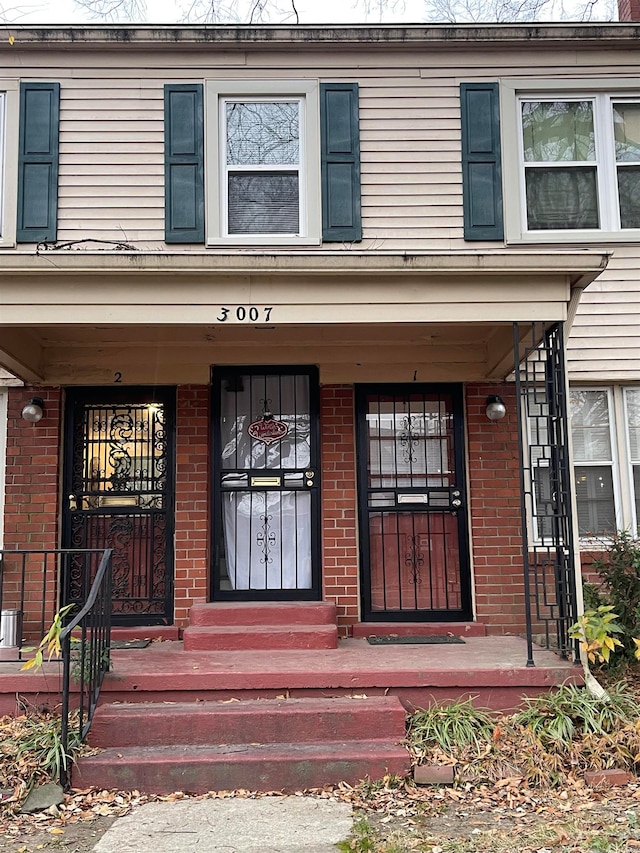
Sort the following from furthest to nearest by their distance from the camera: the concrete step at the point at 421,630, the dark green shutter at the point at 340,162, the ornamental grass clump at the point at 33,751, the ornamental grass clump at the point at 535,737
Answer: the dark green shutter at the point at 340,162 → the concrete step at the point at 421,630 → the ornamental grass clump at the point at 535,737 → the ornamental grass clump at the point at 33,751

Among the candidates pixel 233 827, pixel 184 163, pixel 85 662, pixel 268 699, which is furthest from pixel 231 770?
pixel 184 163

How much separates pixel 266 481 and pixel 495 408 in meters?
2.17

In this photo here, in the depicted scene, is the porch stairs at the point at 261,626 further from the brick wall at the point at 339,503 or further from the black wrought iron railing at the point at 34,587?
the black wrought iron railing at the point at 34,587

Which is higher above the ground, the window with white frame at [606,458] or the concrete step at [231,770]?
the window with white frame at [606,458]

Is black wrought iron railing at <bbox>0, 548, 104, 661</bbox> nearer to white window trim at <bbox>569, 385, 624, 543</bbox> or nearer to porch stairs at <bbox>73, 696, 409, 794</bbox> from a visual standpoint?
porch stairs at <bbox>73, 696, 409, 794</bbox>

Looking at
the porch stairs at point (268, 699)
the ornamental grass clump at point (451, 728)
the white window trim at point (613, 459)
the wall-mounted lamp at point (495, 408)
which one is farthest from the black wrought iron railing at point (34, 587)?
the white window trim at point (613, 459)

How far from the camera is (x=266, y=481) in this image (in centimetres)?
672

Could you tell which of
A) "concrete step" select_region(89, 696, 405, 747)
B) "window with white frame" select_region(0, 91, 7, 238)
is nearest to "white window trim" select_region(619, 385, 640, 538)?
"concrete step" select_region(89, 696, 405, 747)

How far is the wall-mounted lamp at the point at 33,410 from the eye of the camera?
6457mm

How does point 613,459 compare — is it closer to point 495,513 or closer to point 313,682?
point 495,513

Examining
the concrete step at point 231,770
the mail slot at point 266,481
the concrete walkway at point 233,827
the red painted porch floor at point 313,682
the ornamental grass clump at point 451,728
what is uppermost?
the mail slot at point 266,481

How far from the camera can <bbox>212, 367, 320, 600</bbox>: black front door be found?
6.66 metres

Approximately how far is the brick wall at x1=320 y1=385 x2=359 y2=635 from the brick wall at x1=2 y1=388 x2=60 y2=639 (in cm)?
241

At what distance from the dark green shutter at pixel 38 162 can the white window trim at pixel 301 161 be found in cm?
145
